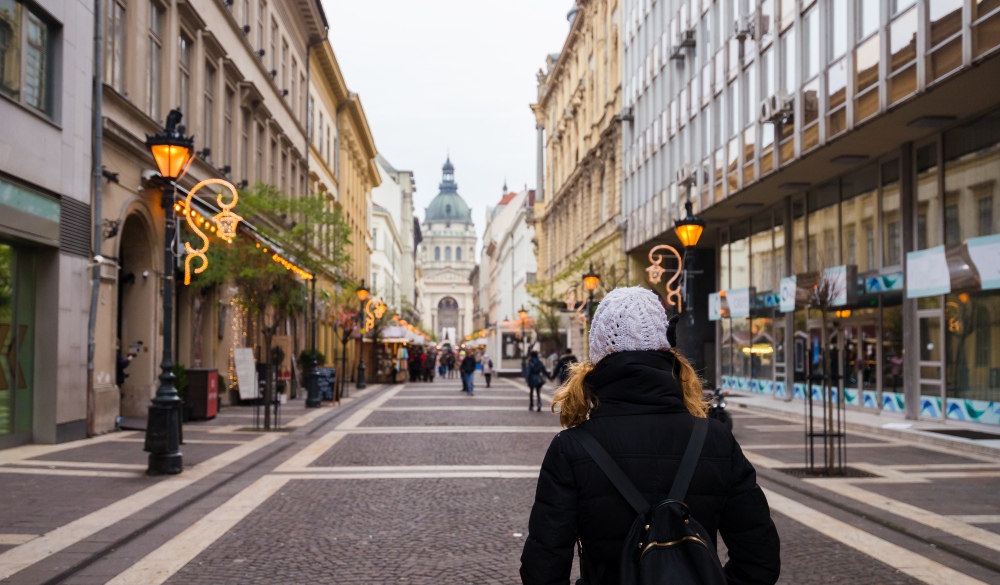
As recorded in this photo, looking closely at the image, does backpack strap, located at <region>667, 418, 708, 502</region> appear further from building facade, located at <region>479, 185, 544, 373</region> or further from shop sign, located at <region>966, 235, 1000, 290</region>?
building facade, located at <region>479, 185, 544, 373</region>

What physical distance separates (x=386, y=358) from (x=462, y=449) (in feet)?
125

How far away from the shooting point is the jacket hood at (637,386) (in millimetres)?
3090

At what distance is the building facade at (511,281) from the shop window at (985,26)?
122 feet

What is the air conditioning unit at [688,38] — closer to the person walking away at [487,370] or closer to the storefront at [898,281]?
the storefront at [898,281]

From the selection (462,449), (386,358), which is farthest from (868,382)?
(386,358)

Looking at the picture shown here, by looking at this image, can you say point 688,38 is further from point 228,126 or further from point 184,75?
point 184,75

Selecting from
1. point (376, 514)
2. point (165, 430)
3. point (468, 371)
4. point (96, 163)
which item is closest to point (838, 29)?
point (96, 163)

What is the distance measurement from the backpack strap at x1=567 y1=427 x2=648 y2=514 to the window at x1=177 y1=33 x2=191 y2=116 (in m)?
22.1

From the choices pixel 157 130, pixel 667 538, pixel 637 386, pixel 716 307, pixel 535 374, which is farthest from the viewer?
pixel 716 307

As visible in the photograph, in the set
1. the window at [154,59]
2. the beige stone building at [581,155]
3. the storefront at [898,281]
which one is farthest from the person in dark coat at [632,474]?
the beige stone building at [581,155]

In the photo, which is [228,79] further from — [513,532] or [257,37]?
[513,532]

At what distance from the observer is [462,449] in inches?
648

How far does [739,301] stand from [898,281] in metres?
11.2

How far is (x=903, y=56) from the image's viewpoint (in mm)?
18078
